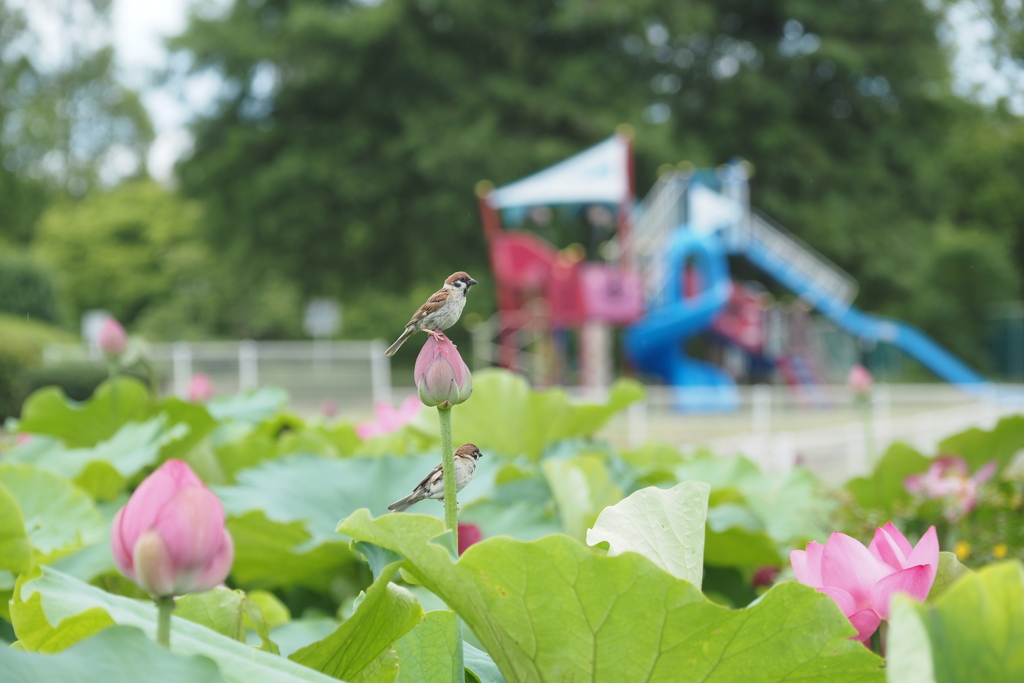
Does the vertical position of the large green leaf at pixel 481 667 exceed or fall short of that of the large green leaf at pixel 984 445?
it exceeds it

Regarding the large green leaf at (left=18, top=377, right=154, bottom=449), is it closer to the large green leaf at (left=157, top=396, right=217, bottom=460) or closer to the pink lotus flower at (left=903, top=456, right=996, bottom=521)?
the large green leaf at (left=157, top=396, right=217, bottom=460)

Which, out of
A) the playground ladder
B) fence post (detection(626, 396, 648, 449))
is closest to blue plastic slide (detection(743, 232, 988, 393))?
the playground ladder

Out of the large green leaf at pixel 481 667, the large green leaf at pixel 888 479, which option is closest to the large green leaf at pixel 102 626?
the large green leaf at pixel 481 667

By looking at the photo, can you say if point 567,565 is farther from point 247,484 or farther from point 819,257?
point 819,257

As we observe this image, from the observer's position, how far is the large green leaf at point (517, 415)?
67.4 inches

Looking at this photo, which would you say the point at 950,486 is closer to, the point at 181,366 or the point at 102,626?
the point at 102,626

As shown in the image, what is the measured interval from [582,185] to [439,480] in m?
13.6

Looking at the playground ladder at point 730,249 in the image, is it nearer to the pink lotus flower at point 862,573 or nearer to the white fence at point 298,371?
the white fence at point 298,371

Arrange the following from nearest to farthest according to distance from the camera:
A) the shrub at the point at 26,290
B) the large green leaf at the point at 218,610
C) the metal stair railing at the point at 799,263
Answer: the large green leaf at the point at 218,610
the shrub at the point at 26,290
the metal stair railing at the point at 799,263

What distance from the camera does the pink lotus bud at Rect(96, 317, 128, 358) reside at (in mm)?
1913

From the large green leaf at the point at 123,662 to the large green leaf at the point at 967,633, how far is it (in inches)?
12.6

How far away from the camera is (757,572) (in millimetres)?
1473

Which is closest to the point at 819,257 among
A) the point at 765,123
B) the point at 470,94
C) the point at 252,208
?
the point at 765,123

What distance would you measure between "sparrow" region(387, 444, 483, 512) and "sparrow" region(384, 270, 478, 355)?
0.10 meters
